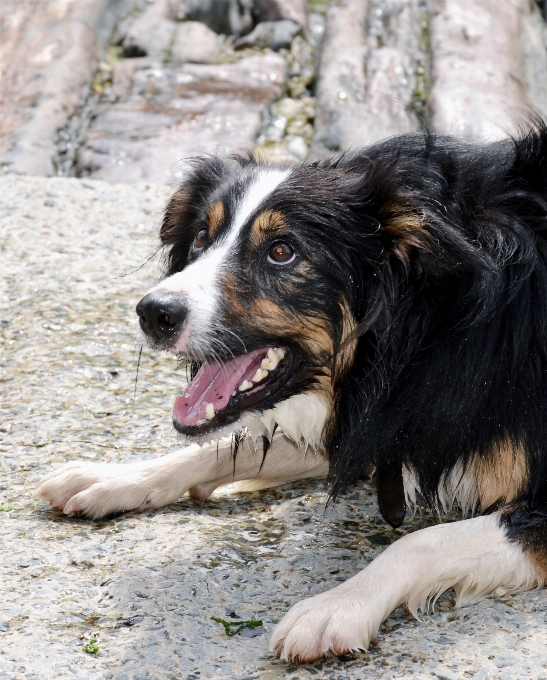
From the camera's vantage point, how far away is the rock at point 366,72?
8.59 metres

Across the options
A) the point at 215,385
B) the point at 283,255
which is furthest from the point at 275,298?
the point at 215,385

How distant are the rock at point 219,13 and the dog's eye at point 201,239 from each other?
7155 mm

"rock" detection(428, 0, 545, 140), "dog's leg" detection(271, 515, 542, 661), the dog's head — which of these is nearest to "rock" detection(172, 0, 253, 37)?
"rock" detection(428, 0, 545, 140)

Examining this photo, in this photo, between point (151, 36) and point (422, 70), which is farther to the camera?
point (151, 36)

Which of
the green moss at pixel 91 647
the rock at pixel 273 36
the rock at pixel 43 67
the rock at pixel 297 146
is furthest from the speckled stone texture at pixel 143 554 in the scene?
the rock at pixel 273 36

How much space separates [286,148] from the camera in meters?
8.62

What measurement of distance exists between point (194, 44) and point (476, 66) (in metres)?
2.71

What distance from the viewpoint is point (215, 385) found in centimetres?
323

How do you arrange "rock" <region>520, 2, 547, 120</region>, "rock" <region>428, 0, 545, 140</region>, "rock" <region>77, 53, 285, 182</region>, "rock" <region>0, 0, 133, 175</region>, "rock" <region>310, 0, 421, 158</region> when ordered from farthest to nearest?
"rock" <region>520, 2, 547, 120</region>
"rock" <region>310, 0, 421, 158</region>
"rock" <region>428, 0, 545, 140</region>
"rock" <region>77, 53, 285, 182</region>
"rock" <region>0, 0, 133, 175</region>

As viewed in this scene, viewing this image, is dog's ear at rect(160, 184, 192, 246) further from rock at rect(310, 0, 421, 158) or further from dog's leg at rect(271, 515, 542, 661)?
rock at rect(310, 0, 421, 158)

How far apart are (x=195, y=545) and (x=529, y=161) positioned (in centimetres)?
168

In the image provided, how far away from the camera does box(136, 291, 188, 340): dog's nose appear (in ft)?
9.75

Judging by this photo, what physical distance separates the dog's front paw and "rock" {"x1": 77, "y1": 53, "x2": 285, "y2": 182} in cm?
567

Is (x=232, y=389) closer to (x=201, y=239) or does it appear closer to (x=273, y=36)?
(x=201, y=239)
